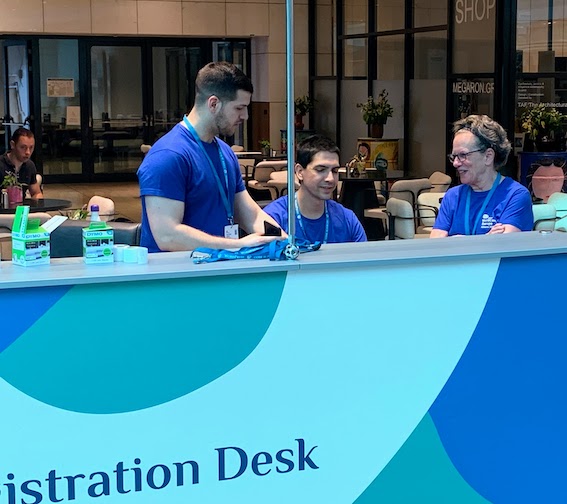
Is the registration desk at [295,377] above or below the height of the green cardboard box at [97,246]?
below

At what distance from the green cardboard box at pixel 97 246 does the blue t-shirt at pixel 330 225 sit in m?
1.13

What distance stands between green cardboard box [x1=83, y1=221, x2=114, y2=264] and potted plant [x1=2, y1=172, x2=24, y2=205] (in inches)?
205

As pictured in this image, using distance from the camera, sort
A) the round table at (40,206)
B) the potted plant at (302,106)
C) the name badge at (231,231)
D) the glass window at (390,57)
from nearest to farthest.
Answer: the name badge at (231,231) → the round table at (40,206) → the glass window at (390,57) → the potted plant at (302,106)

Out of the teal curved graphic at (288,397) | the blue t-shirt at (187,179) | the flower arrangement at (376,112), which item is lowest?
the teal curved graphic at (288,397)

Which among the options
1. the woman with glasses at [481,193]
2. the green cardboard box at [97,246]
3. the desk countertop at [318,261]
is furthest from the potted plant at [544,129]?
the green cardboard box at [97,246]

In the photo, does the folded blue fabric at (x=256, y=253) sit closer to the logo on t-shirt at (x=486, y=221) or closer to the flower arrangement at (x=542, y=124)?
the logo on t-shirt at (x=486, y=221)

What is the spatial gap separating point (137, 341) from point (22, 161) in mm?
6025

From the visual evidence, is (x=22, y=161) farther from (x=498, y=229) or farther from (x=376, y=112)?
(x=376, y=112)

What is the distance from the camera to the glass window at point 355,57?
616 inches

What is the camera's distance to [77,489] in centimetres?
266

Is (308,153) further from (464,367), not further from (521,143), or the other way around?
(521,143)

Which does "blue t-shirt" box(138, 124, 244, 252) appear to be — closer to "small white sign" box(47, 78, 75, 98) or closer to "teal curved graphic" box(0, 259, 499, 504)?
"teal curved graphic" box(0, 259, 499, 504)

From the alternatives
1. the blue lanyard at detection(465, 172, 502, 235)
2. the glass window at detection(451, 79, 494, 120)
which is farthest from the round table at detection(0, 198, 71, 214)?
the glass window at detection(451, 79, 494, 120)

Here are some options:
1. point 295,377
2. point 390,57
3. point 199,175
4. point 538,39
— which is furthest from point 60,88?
point 295,377
